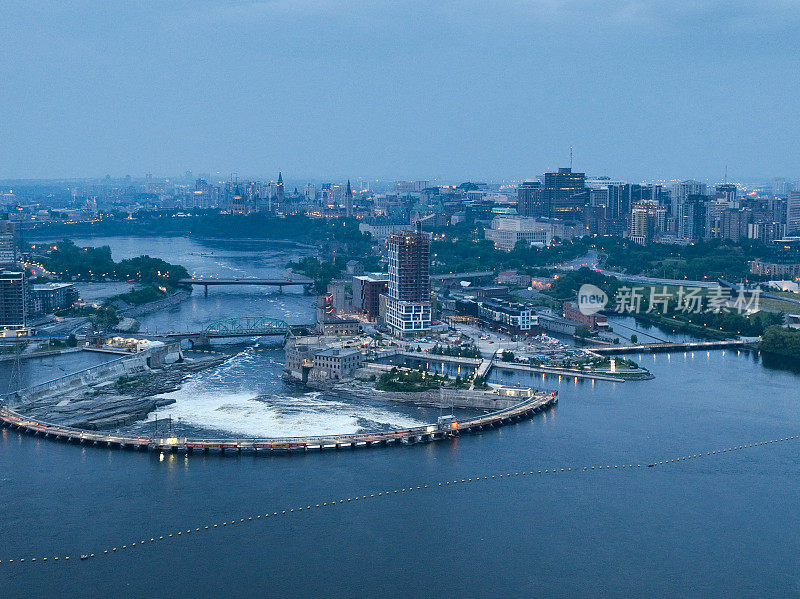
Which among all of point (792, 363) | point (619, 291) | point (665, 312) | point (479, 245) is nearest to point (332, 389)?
point (792, 363)

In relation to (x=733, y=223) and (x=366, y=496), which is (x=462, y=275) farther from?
(x=366, y=496)

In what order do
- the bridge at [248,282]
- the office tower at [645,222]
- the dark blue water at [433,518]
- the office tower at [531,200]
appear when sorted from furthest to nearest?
the office tower at [531,200], the office tower at [645,222], the bridge at [248,282], the dark blue water at [433,518]

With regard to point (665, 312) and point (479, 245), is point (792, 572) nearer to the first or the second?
point (665, 312)

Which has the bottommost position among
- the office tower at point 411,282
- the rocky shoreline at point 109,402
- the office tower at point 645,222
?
the rocky shoreline at point 109,402

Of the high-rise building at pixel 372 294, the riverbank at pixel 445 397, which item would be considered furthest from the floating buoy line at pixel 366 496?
the high-rise building at pixel 372 294

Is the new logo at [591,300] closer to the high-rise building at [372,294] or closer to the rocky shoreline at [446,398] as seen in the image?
the high-rise building at [372,294]

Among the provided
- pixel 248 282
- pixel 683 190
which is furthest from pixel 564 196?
pixel 248 282

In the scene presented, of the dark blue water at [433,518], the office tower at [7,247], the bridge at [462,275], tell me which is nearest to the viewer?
the dark blue water at [433,518]

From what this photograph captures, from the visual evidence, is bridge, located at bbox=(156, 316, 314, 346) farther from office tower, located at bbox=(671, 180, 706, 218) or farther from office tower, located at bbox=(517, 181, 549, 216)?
office tower, located at bbox=(671, 180, 706, 218)
